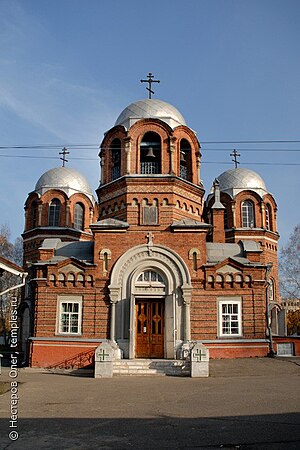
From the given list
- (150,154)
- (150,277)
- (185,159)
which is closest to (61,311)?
(150,277)

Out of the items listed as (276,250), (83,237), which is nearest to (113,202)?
(83,237)

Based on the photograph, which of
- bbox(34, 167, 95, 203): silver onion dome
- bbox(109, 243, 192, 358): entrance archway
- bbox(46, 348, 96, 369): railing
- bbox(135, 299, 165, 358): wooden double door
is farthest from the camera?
bbox(34, 167, 95, 203): silver onion dome

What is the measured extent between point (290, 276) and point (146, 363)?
65.4ft

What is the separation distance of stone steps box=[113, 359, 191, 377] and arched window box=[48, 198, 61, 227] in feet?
47.0

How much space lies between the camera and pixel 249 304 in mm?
18953

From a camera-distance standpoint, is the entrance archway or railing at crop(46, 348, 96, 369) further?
the entrance archway

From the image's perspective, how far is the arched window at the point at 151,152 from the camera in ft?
68.0

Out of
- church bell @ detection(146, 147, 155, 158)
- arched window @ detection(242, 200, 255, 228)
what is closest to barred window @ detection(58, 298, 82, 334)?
church bell @ detection(146, 147, 155, 158)

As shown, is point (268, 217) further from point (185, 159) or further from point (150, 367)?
point (150, 367)

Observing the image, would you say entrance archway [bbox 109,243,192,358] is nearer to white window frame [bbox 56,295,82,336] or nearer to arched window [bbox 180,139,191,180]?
white window frame [bbox 56,295,82,336]

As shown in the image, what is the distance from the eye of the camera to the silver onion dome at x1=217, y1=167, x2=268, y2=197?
30594mm

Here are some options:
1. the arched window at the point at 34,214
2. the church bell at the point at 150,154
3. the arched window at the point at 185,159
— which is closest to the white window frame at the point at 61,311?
the church bell at the point at 150,154

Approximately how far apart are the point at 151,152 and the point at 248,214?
11.9m

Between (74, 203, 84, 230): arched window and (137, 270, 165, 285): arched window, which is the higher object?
(74, 203, 84, 230): arched window
